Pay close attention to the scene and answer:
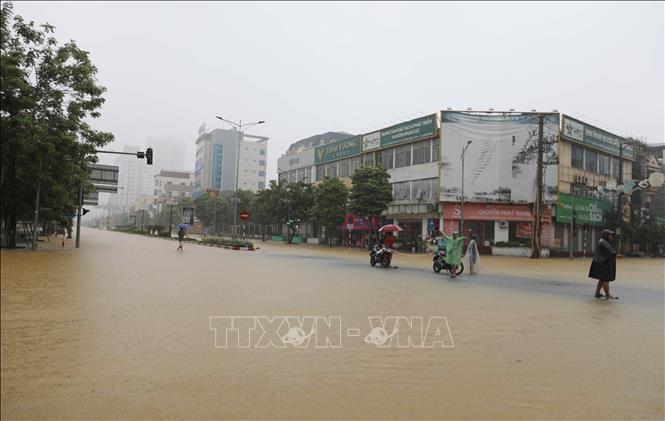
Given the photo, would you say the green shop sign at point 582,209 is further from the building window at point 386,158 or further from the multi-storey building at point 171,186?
the multi-storey building at point 171,186

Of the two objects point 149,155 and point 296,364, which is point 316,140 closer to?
point 149,155

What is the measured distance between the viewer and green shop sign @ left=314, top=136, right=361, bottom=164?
51938 millimetres

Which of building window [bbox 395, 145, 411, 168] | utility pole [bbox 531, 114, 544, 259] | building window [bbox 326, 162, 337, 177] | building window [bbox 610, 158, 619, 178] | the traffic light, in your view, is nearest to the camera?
the traffic light

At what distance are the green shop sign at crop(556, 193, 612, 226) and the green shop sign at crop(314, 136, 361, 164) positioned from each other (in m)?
22.0

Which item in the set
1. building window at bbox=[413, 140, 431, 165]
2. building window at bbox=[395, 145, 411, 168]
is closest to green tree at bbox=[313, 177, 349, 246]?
building window at bbox=[395, 145, 411, 168]

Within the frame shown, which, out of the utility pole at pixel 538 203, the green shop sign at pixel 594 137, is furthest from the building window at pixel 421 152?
the green shop sign at pixel 594 137

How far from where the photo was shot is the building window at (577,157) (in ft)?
138

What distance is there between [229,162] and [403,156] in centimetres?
8526

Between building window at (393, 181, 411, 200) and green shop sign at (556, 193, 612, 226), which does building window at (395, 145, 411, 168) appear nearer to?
building window at (393, 181, 411, 200)

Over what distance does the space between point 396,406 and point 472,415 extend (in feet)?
1.94

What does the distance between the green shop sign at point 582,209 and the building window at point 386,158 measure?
16514 mm

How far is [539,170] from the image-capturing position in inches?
1505

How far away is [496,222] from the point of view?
1542 inches

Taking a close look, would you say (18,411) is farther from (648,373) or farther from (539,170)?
(539,170)
